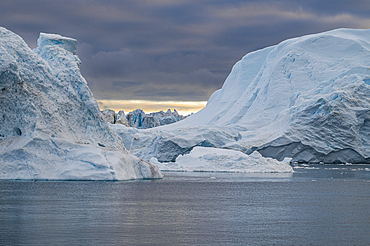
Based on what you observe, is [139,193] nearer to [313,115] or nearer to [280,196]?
[280,196]

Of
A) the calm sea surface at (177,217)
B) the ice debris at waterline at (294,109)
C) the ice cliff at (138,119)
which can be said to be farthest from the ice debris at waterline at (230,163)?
the ice cliff at (138,119)

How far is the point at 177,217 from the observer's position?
9961 mm

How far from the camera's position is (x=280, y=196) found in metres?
15.0

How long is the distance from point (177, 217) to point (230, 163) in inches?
790

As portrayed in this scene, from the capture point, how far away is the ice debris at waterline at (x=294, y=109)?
39406mm

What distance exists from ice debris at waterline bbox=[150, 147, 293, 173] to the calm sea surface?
1302 centimetres

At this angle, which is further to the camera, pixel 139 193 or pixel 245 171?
pixel 245 171

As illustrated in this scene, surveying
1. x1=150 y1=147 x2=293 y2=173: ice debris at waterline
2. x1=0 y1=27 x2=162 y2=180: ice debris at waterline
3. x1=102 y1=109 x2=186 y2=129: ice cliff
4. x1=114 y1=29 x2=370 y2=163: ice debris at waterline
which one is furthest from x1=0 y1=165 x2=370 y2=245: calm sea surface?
x1=102 y1=109 x2=186 y2=129: ice cliff

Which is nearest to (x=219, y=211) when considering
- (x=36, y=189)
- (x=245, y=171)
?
(x=36, y=189)

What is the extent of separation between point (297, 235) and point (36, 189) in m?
10.3

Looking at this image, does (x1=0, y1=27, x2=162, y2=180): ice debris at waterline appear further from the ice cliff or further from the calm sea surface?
the ice cliff

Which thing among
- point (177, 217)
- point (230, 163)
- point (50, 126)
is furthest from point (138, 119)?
point (177, 217)

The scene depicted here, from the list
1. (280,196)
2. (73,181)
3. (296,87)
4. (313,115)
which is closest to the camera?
(280,196)

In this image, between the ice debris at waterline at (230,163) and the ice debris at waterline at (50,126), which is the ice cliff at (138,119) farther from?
the ice debris at waterline at (50,126)
